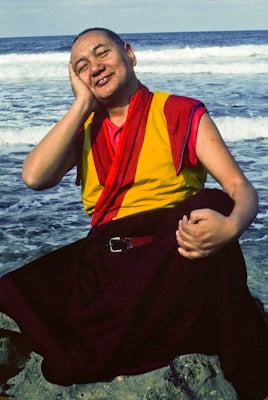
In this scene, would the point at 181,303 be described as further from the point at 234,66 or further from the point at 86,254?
the point at 234,66

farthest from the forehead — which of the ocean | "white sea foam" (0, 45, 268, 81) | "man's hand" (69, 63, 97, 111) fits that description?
"white sea foam" (0, 45, 268, 81)

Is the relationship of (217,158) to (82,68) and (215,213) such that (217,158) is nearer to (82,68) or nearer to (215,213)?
(215,213)

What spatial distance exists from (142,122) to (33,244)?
300 centimetres

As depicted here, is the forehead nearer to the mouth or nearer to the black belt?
the mouth

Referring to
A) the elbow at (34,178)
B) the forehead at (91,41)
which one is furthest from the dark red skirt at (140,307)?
the forehead at (91,41)

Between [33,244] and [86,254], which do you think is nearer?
[86,254]

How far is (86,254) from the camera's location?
8.41 feet

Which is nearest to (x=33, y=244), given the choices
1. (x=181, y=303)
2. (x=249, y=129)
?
(x=181, y=303)

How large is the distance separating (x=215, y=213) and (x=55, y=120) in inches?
416

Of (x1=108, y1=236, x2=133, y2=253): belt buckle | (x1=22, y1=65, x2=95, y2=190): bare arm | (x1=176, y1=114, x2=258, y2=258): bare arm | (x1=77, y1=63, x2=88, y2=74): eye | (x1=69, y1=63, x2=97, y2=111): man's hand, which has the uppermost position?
(x1=77, y1=63, x2=88, y2=74): eye

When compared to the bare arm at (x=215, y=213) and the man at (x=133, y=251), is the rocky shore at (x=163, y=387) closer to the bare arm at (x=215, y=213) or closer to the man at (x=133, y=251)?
the man at (x=133, y=251)

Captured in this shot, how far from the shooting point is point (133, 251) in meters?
2.43

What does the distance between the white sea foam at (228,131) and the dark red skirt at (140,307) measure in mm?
7766

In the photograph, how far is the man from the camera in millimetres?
2291
